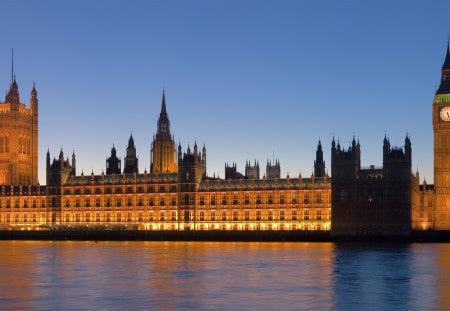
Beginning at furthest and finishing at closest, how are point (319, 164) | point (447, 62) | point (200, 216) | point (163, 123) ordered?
point (163, 123) → point (319, 164) → point (200, 216) → point (447, 62)

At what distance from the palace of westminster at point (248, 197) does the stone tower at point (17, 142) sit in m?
12.8

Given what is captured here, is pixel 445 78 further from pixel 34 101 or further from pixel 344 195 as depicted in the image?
pixel 34 101

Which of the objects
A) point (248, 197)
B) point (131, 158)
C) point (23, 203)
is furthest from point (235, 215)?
point (23, 203)

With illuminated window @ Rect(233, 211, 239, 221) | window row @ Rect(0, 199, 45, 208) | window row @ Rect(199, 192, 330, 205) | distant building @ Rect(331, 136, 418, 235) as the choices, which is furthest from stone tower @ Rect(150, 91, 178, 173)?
distant building @ Rect(331, 136, 418, 235)

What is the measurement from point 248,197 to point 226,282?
81.3 metres

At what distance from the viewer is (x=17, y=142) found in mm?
163125

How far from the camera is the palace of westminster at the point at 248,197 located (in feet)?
389

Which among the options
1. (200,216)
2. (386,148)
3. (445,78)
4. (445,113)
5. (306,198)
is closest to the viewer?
(386,148)

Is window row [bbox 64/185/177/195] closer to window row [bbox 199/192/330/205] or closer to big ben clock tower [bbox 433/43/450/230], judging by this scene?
window row [bbox 199/192/330/205]

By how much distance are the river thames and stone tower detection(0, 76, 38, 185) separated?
8866 cm

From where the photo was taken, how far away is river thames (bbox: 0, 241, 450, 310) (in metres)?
42.0

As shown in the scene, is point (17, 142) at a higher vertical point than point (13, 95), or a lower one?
lower

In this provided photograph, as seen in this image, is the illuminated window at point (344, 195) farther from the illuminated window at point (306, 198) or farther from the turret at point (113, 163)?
the turret at point (113, 163)

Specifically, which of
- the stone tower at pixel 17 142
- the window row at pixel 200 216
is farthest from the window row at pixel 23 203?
the stone tower at pixel 17 142
